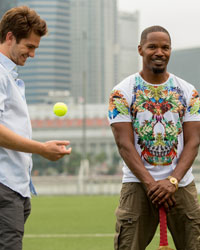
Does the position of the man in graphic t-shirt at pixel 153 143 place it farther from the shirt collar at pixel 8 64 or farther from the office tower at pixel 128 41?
the office tower at pixel 128 41

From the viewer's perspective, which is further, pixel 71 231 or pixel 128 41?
pixel 128 41

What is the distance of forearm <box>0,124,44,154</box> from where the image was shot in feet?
10.2

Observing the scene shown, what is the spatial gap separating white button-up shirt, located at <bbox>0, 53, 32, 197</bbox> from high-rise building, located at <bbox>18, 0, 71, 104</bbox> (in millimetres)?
128929

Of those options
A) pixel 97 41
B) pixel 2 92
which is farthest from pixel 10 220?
pixel 97 41

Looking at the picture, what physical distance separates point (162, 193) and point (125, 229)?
374 mm

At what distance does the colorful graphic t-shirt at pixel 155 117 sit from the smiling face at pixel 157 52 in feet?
0.38

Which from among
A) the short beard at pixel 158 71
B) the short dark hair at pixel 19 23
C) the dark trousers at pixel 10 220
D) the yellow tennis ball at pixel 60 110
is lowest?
the dark trousers at pixel 10 220

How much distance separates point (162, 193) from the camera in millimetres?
3832

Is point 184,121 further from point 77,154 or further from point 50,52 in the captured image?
point 50,52

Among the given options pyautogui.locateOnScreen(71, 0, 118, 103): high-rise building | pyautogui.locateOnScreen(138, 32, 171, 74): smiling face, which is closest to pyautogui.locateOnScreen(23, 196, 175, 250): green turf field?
pyautogui.locateOnScreen(138, 32, 171, 74): smiling face

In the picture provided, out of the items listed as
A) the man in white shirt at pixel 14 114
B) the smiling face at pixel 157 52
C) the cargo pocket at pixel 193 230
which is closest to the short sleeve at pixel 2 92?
the man in white shirt at pixel 14 114

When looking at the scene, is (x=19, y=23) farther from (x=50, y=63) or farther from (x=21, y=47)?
(x=50, y=63)

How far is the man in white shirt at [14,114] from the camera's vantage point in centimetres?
329

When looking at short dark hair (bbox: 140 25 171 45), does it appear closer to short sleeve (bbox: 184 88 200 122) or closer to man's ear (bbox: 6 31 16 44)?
short sleeve (bbox: 184 88 200 122)
